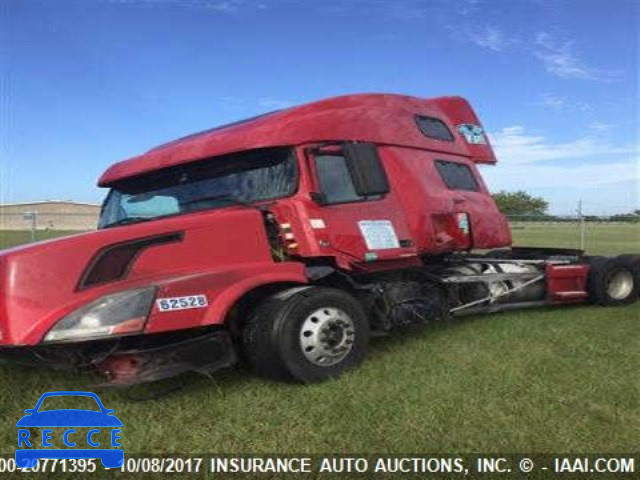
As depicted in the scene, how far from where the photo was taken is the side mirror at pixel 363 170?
19.9 feet

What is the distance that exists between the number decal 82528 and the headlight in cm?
9

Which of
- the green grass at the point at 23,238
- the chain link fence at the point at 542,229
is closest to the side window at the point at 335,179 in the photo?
the green grass at the point at 23,238

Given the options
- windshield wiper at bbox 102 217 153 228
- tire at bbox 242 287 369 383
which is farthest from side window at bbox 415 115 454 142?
windshield wiper at bbox 102 217 153 228

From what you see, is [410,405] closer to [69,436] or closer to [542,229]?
[69,436]

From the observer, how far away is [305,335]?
18.1ft

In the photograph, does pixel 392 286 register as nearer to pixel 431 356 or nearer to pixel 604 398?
pixel 431 356

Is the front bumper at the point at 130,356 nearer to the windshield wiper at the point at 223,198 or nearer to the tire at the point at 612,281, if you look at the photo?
the windshield wiper at the point at 223,198

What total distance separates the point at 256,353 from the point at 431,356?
1.81 metres

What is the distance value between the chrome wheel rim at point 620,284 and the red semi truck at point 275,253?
1503 millimetres

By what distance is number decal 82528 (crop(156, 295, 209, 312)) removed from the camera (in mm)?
4801

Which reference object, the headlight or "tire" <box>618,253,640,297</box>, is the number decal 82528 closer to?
the headlight

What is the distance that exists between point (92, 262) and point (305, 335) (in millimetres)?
1716

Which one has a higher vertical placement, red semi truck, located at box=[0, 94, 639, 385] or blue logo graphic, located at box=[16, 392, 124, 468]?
red semi truck, located at box=[0, 94, 639, 385]

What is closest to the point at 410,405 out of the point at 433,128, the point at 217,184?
the point at 217,184
